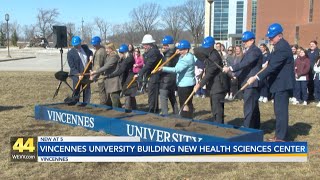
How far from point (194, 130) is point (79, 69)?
3.97 m

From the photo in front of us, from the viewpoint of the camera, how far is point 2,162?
18.0ft

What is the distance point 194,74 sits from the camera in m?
7.62

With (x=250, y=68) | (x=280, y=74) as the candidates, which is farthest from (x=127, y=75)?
(x=280, y=74)

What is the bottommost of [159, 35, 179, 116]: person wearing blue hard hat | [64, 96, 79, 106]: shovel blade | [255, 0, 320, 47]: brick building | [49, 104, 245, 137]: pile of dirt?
[49, 104, 245, 137]: pile of dirt

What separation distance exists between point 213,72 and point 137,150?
9.62 ft

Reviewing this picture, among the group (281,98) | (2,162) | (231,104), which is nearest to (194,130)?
(281,98)

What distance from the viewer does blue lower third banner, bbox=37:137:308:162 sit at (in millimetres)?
4316

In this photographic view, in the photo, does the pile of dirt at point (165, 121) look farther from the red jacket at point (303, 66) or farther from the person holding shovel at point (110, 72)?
the red jacket at point (303, 66)

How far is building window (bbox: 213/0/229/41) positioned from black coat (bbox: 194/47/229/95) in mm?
73174

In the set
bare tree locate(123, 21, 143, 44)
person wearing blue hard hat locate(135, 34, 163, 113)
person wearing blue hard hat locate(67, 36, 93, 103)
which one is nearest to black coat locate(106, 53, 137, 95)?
person wearing blue hard hat locate(135, 34, 163, 113)

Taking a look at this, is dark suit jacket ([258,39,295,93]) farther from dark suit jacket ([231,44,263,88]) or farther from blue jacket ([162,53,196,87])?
blue jacket ([162,53,196,87])

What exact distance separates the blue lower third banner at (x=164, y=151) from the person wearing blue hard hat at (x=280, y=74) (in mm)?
1890

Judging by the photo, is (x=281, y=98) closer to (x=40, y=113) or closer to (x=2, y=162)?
(x=2, y=162)

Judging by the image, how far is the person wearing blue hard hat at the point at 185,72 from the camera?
24.3ft
